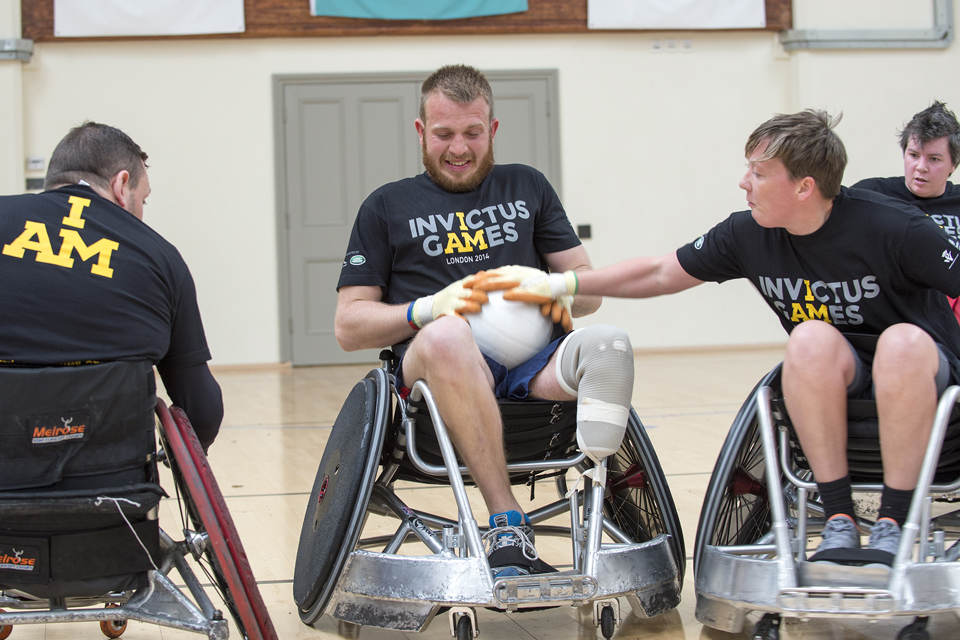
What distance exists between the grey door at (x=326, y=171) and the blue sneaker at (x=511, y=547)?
229 inches

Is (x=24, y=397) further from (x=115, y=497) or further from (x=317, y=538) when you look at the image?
(x=317, y=538)

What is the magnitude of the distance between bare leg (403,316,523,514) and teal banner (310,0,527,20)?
19.8 ft

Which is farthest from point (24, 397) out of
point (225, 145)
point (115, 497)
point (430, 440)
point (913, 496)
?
point (225, 145)

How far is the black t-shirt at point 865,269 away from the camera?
5.48ft

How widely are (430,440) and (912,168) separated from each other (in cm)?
208

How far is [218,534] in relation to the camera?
4.74ft

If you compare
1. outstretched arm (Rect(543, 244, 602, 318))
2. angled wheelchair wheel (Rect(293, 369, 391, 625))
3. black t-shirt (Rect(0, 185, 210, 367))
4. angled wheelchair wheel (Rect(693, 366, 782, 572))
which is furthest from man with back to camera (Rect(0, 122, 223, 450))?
angled wheelchair wheel (Rect(693, 366, 782, 572))

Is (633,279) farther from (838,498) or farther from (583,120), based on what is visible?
(583,120)

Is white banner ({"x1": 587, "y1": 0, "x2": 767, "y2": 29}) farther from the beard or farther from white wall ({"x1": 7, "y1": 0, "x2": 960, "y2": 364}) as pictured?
the beard

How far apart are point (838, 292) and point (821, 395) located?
0.75ft

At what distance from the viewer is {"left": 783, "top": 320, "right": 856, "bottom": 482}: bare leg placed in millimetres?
1619

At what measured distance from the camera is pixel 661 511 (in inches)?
73.0

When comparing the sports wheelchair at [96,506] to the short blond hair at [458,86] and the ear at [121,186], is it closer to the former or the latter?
the ear at [121,186]

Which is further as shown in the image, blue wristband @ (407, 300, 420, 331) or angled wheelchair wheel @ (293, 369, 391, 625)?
blue wristband @ (407, 300, 420, 331)
